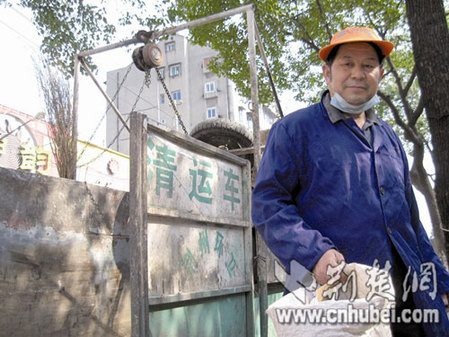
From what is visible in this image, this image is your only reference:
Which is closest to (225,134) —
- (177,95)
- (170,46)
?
(177,95)

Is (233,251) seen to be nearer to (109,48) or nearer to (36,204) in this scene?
(36,204)

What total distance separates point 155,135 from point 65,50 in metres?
5.42

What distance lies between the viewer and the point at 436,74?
170 inches

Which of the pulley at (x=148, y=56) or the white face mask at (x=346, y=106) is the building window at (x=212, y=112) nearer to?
the pulley at (x=148, y=56)

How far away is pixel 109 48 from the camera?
202 inches

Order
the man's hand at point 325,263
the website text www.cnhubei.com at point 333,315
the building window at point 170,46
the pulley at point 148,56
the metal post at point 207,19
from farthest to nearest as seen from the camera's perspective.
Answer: the building window at point 170,46
the pulley at point 148,56
the metal post at point 207,19
the man's hand at point 325,263
the website text www.cnhubei.com at point 333,315

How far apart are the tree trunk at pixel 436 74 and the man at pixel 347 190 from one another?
2.76 meters

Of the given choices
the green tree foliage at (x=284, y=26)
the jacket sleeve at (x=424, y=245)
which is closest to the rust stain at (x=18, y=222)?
the jacket sleeve at (x=424, y=245)

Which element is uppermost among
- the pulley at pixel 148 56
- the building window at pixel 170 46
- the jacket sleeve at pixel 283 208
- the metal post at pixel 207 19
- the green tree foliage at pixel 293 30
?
the building window at pixel 170 46

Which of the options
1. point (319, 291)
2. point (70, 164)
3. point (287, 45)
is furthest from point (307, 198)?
point (287, 45)

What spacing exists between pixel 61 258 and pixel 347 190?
180 centimetres

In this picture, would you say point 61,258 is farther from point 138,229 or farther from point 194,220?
point 194,220

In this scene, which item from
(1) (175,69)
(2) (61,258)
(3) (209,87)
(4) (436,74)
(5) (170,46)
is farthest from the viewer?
(5) (170,46)

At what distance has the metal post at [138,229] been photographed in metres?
2.27
